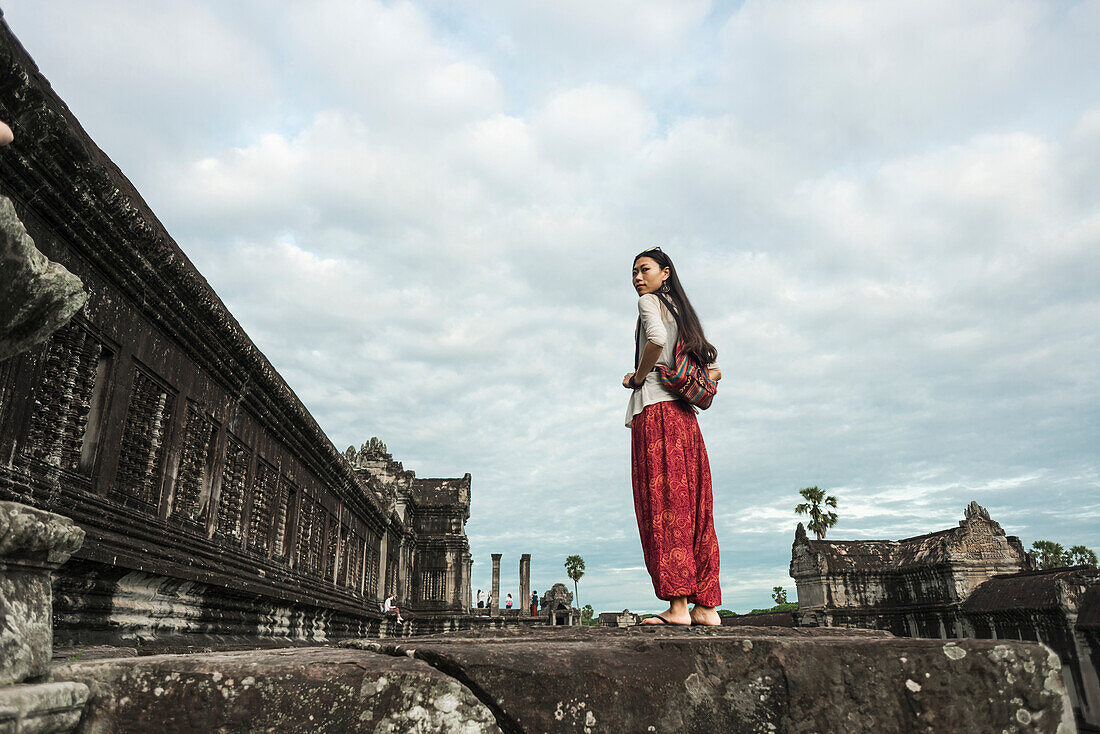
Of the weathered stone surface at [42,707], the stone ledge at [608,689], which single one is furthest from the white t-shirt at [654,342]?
the weathered stone surface at [42,707]

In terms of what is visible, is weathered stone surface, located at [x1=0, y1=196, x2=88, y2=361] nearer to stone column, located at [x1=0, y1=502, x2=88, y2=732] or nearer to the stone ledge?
stone column, located at [x1=0, y1=502, x2=88, y2=732]

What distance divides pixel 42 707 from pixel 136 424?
4.41 m

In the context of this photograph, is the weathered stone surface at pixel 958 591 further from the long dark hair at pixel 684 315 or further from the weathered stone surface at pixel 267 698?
the weathered stone surface at pixel 267 698

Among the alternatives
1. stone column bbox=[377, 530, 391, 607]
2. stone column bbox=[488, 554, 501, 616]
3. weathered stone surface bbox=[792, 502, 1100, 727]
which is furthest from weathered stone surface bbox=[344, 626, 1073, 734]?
stone column bbox=[488, 554, 501, 616]

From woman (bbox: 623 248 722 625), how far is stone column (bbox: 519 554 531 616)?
1346 inches

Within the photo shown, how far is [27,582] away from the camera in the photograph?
5.75ft

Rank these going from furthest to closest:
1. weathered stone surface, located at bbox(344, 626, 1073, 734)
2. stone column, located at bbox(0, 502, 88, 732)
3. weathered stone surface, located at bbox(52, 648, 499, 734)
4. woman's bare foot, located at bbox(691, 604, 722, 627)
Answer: woman's bare foot, located at bbox(691, 604, 722, 627) < weathered stone surface, located at bbox(344, 626, 1073, 734) < weathered stone surface, located at bbox(52, 648, 499, 734) < stone column, located at bbox(0, 502, 88, 732)

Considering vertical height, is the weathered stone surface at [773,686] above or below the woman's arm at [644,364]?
below

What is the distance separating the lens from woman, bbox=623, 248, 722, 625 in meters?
3.39

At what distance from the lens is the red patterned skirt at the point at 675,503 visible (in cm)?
339

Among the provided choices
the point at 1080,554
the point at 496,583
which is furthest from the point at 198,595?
the point at 1080,554

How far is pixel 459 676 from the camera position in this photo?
6.44 ft

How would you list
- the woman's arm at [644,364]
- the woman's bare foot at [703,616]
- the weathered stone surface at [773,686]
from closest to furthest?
the weathered stone surface at [773,686] → the woman's bare foot at [703,616] → the woman's arm at [644,364]

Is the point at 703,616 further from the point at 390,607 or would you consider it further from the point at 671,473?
the point at 390,607
